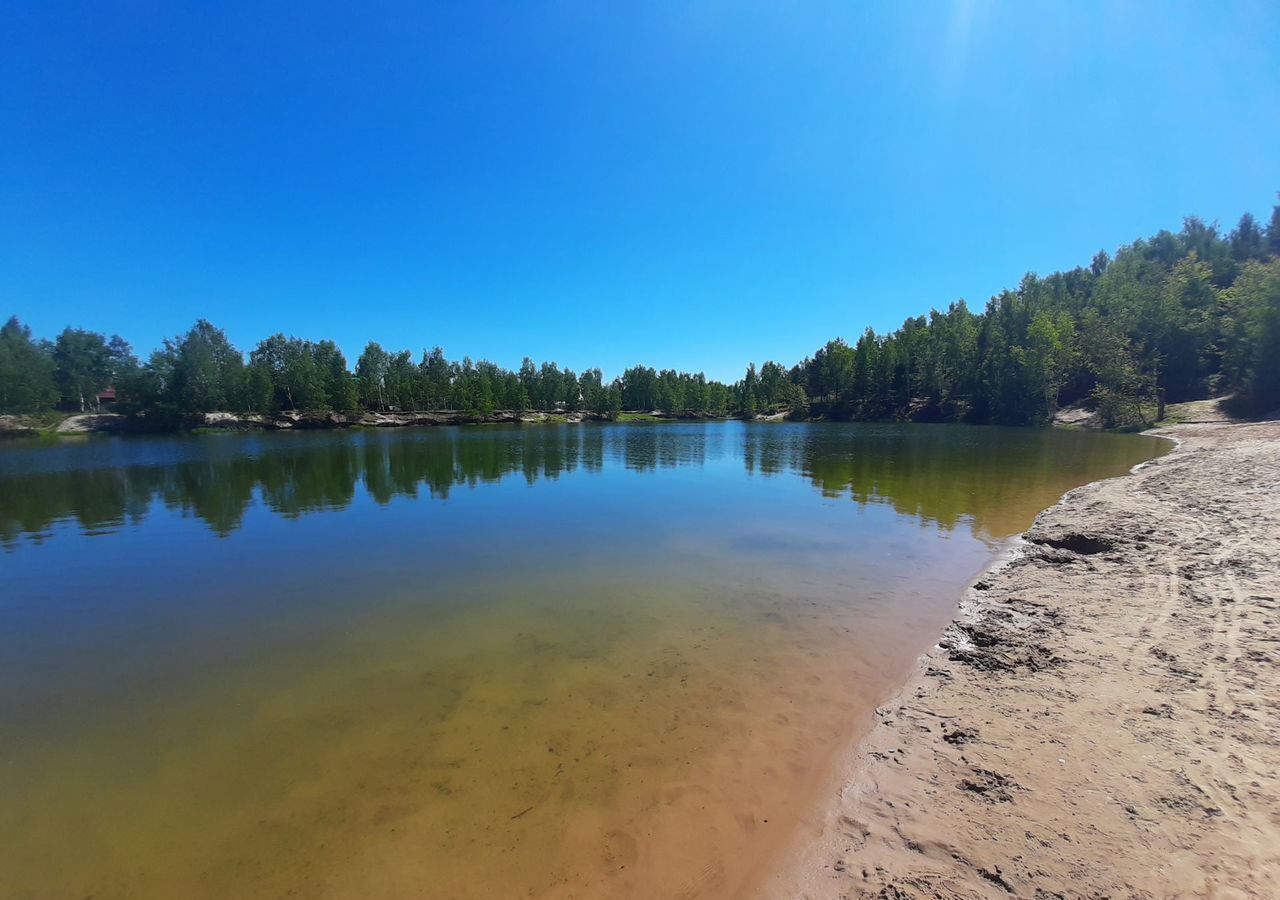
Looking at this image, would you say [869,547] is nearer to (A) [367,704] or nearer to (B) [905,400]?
(A) [367,704]

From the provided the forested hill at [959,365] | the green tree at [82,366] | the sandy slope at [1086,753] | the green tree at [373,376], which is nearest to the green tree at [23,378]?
the forested hill at [959,365]

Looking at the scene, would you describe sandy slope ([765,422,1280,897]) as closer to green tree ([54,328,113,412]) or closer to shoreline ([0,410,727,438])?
shoreline ([0,410,727,438])

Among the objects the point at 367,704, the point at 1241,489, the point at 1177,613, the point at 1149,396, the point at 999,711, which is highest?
the point at 1149,396

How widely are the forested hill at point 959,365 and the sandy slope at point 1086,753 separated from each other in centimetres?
6326

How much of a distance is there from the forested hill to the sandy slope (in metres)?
63.3

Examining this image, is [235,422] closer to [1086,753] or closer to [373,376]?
[373,376]

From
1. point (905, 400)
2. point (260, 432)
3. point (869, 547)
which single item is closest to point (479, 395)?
point (260, 432)

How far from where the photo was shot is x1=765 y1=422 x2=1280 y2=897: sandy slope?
3.47m

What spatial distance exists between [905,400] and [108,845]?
123 metres

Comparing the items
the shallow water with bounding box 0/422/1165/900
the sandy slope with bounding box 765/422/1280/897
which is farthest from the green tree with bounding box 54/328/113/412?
the sandy slope with bounding box 765/422/1280/897

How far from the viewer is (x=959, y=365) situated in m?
91.7

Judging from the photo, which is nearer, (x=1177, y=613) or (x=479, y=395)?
(x=1177, y=613)

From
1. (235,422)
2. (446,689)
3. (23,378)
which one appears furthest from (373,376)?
(446,689)

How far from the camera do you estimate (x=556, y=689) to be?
23.7ft
